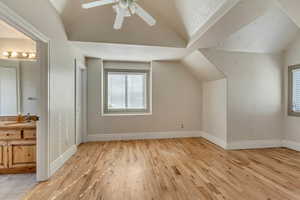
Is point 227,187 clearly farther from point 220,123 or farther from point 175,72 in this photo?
point 175,72

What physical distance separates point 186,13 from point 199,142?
328 cm

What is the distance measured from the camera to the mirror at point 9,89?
3.09 m

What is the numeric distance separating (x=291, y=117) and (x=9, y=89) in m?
6.39

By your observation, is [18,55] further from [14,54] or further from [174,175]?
[174,175]

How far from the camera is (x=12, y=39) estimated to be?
A: 319cm

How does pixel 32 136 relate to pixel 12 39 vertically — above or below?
below

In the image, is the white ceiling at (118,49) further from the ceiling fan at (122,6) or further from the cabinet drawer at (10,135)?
the cabinet drawer at (10,135)

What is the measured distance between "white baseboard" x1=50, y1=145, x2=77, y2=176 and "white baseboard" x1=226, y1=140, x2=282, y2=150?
11.9ft

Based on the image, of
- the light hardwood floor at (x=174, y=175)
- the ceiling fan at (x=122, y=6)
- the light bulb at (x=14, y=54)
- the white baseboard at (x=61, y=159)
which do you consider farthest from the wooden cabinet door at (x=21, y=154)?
the ceiling fan at (x=122, y=6)

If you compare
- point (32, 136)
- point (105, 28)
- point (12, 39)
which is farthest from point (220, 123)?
point (12, 39)

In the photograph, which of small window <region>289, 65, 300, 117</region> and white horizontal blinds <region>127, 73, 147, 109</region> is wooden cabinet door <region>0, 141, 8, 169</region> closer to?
white horizontal blinds <region>127, 73, 147, 109</region>

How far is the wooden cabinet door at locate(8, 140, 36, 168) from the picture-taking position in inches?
101

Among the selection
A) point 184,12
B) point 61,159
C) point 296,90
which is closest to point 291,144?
point 296,90

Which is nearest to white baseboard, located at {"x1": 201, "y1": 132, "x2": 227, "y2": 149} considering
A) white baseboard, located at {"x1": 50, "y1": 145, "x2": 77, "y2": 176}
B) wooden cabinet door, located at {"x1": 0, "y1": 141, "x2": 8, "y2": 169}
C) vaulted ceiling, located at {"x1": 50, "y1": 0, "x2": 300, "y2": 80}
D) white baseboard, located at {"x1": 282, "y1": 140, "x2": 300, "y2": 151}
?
white baseboard, located at {"x1": 282, "y1": 140, "x2": 300, "y2": 151}
